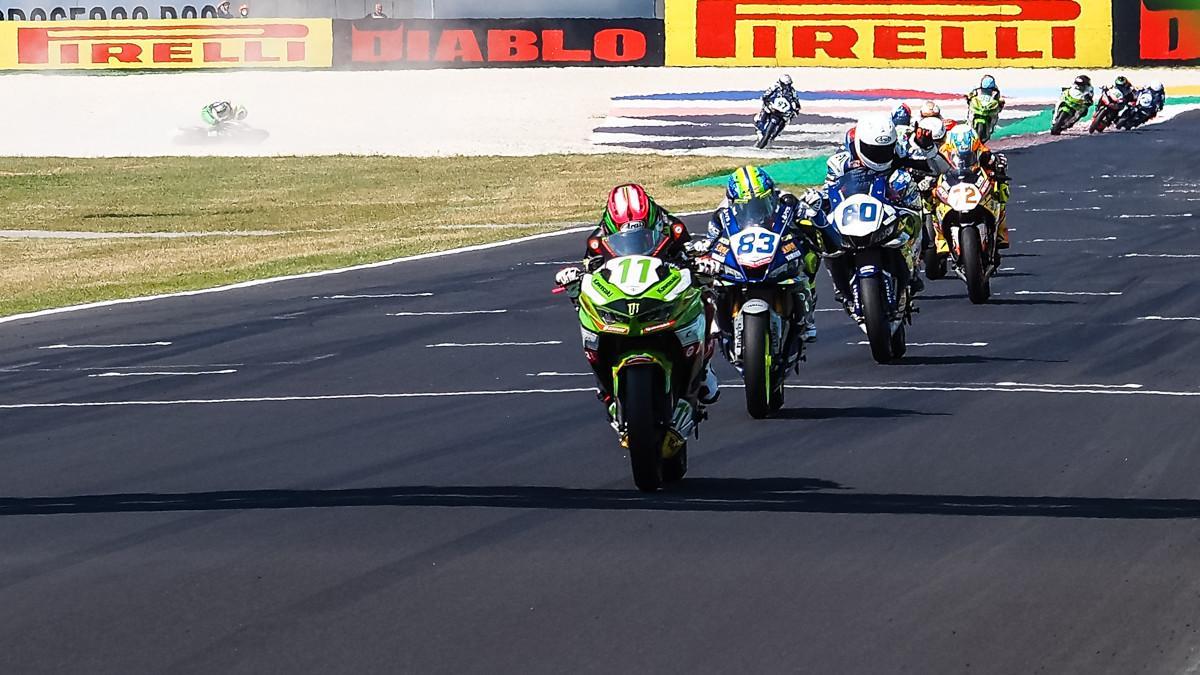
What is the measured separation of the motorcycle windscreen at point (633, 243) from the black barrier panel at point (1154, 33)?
144 feet

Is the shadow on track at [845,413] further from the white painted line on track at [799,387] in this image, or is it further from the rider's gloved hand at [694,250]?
the rider's gloved hand at [694,250]

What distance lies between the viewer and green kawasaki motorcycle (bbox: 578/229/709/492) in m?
9.41

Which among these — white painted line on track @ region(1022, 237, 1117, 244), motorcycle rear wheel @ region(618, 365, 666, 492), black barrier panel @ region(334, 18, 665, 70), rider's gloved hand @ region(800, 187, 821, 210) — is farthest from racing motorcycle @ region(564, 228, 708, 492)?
black barrier panel @ region(334, 18, 665, 70)

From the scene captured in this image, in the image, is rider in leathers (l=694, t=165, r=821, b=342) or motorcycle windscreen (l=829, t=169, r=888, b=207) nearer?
rider in leathers (l=694, t=165, r=821, b=342)

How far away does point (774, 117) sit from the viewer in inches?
1583

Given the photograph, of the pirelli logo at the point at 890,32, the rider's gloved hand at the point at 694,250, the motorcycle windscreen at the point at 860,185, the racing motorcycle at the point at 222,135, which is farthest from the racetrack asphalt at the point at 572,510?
the pirelli logo at the point at 890,32

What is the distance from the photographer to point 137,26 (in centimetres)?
5512

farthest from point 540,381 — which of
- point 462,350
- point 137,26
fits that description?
point 137,26

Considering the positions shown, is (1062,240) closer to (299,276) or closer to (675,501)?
(299,276)

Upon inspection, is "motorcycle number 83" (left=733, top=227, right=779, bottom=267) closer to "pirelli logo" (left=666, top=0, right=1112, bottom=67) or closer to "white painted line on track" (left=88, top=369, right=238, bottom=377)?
"white painted line on track" (left=88, top=369, right=238, bottom=377)

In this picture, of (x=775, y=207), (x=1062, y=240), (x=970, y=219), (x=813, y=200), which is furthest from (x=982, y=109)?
(x=775, y=207)

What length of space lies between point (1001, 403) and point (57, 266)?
53.9 ft

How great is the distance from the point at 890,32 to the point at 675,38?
5.28 meters

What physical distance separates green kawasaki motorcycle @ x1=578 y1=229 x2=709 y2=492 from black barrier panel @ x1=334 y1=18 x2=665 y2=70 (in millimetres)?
44425
